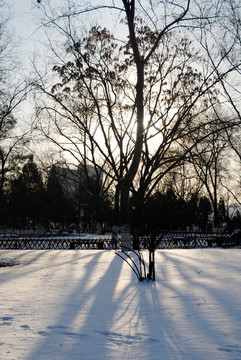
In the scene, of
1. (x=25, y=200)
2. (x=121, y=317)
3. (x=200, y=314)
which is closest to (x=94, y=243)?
(x=121, y=317)

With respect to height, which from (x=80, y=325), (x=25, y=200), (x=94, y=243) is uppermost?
(x=25, y=200)

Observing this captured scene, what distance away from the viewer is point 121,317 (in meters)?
6.00

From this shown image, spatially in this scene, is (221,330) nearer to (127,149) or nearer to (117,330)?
(117,330)

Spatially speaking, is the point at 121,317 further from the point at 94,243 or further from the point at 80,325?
the point at 94,243

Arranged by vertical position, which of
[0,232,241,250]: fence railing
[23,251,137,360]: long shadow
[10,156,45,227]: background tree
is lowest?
[23,251,137,360]: long shadow

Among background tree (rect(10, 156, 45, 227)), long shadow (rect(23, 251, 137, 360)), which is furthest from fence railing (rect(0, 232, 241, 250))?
background tree (rect(10, 156, 45, 227))

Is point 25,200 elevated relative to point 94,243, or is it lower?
elevated

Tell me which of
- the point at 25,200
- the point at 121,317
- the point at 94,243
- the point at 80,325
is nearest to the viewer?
the point at 80,325

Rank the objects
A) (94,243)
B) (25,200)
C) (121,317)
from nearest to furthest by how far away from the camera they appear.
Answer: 1. (121,317)
2. (94,243)
3. (25,200)

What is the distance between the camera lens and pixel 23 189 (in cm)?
6041

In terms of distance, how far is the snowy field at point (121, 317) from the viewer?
445 cm

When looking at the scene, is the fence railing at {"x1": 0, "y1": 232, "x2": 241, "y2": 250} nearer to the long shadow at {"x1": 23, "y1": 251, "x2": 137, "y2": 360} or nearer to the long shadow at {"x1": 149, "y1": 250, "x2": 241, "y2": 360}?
the long shadow at {"x1": 149, "y1": 250, "x2": 241, "y2": 360}

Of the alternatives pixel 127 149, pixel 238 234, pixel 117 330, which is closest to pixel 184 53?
pixel 127 149

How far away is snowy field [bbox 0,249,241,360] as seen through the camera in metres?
4.45
